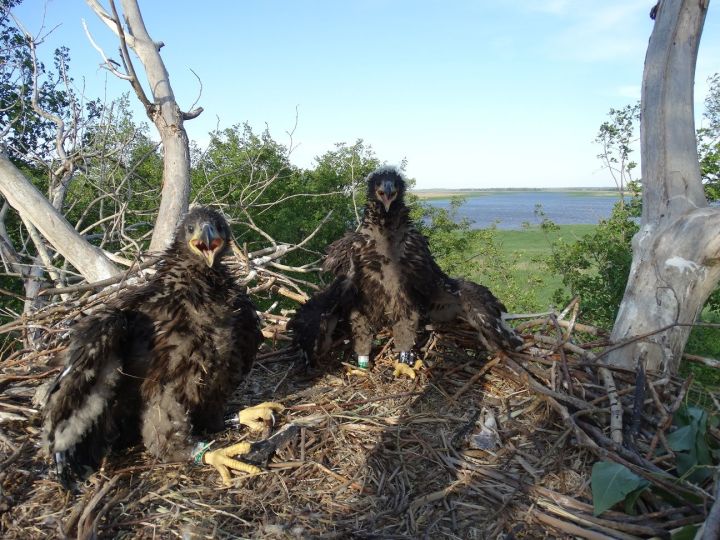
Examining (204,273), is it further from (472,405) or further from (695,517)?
(695,517)

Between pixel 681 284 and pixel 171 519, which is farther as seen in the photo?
pixel 681 284

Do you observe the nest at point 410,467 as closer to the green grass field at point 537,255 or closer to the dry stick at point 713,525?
the dry stick at point 713,525

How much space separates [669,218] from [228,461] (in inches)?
116

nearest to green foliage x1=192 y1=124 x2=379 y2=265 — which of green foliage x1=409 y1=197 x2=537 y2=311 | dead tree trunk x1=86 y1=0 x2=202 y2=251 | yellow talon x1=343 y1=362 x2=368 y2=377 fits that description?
green foliage x1=409 y1=197 x2=537 y2=311

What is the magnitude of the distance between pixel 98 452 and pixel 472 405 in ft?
6.89

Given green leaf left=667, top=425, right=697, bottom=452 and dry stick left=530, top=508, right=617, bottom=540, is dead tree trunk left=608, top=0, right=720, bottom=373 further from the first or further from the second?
dry stick left=530, top=508, right=617, bottom=540

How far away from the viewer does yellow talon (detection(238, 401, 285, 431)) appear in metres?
2.70

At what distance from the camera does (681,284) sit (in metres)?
2.79

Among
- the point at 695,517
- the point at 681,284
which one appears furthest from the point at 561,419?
the point at 681,284

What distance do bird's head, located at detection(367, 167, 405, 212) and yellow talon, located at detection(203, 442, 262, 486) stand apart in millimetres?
1996

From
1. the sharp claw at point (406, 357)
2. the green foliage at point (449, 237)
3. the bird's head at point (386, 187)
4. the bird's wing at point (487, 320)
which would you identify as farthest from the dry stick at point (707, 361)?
the green foliage at point (449, 237)

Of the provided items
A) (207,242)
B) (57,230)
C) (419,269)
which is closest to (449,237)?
(419,269)

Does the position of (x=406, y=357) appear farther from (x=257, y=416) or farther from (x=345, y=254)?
(x=257, y=416)

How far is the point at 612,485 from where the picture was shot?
1932 millimetres
